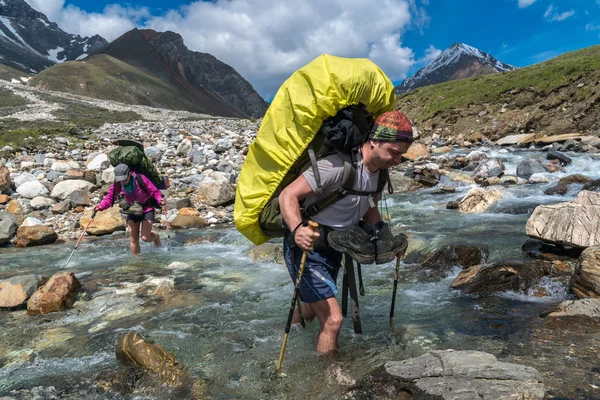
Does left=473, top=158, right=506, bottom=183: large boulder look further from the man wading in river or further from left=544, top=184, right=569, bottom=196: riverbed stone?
the man wading in river

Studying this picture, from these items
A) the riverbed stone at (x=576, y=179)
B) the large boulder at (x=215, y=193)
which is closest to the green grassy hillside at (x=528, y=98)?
the riverbed stone at (x=576, y=179)

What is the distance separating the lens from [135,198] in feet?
31.6

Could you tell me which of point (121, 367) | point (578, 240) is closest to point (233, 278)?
point (121, 367)

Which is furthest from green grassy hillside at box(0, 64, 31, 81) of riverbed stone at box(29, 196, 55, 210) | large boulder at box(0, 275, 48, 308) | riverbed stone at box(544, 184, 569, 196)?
riverbed stone at box(544, 184, 569, 196)

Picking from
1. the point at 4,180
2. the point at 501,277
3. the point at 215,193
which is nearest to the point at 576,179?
the point at 501,277

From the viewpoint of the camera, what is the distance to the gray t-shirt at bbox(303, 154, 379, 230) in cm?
407

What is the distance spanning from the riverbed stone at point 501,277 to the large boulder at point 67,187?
1376cm

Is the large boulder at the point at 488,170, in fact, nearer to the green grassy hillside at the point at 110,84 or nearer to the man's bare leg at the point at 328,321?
the man's bare leg at the point at 328,321

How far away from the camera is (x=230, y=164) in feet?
65.9

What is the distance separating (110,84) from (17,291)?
146095 mm

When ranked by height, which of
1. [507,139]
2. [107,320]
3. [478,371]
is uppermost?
[507,139]

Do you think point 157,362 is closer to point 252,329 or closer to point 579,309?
point 252,329

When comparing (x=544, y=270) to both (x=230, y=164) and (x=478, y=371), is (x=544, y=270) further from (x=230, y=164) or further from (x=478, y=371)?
(x=230, y=164)

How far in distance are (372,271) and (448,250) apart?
155 cm
